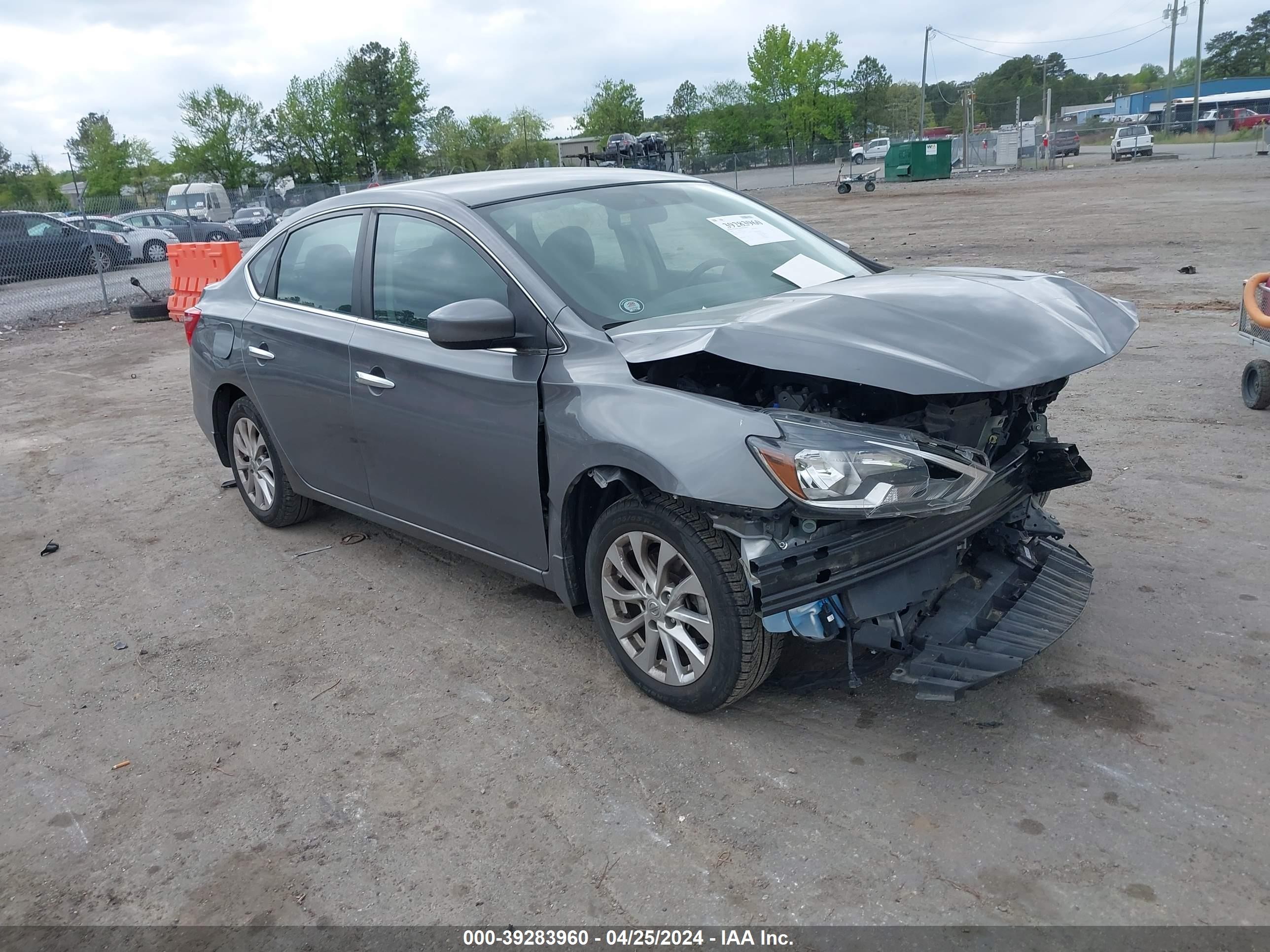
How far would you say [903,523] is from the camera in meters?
3.14

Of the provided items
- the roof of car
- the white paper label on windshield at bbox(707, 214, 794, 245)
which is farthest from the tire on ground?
the white paper label on windshield at bbox(707, 214, 794, 245)

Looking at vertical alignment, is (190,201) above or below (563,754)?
above

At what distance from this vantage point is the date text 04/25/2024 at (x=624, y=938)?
8.29 ft

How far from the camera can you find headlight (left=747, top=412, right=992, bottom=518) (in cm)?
295

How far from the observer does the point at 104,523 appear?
6.17 meters

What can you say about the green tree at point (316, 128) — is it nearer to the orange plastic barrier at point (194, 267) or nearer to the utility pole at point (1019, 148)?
the utility pole at point (1019, 148)

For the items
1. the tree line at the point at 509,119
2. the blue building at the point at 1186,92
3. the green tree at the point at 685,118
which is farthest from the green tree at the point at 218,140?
the blue building at the point at 1186,92

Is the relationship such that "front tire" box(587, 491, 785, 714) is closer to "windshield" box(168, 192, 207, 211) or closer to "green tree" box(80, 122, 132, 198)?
"windshield" box(168, 192, 207, 211)

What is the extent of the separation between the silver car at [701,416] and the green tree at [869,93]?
91.4 m

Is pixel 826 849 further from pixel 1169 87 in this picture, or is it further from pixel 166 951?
pixel 1169 87

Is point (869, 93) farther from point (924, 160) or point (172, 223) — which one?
point (172, 223)

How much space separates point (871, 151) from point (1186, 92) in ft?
143

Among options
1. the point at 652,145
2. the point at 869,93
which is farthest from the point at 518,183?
the point at 869,93

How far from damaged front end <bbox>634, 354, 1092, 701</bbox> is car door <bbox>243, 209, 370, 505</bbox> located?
1.83 meters
